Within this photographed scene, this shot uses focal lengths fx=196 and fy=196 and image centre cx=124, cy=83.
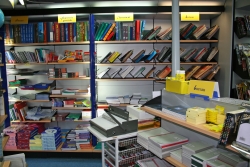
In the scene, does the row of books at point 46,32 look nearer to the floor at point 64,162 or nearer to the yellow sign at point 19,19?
the yellow sign at point 19,19

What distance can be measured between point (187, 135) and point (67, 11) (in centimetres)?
262

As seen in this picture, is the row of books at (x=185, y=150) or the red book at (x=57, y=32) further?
the red book at (x=57, y=32)

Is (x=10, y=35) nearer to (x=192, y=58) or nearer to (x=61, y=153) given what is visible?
(x=61, y=153)

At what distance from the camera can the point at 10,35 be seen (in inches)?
134

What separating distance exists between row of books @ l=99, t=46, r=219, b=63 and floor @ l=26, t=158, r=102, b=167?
1.67 m

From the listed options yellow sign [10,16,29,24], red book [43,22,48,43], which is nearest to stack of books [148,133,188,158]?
red book [43,22,48,43]

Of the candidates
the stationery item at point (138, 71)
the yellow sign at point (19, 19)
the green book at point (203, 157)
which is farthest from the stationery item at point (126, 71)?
the green book at point (203, 157)

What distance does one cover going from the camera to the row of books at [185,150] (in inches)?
52.6

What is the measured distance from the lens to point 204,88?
156 centimetres

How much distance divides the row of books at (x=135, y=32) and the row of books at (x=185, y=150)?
1790 millimetres

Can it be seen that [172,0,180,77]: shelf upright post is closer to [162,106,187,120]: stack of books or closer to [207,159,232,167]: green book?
[162,106,187,120]: stack of books

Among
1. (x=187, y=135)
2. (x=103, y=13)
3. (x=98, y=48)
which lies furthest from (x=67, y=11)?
(x=187, y=135)

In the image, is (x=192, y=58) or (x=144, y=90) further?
(x=144, y=90)

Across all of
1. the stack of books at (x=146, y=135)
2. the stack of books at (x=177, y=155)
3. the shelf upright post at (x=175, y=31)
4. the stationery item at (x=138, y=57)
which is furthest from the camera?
the stationery item at (x=138, y=57)
